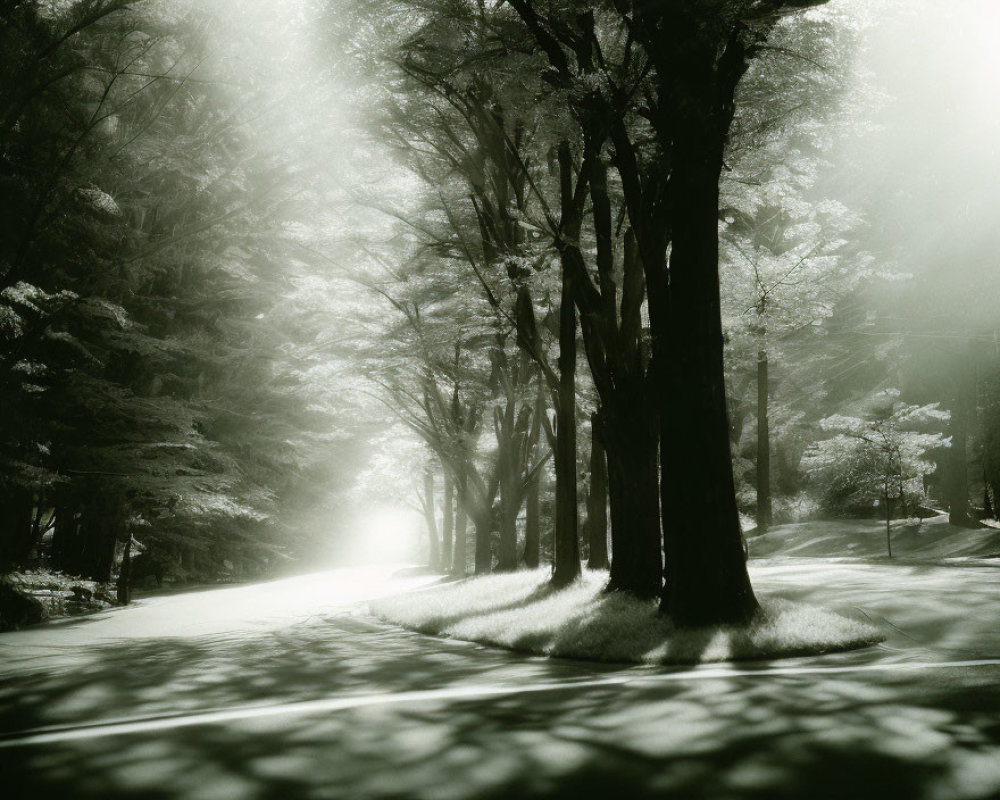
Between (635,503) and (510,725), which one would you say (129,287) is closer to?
(635,503)

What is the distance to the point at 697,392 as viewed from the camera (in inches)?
358

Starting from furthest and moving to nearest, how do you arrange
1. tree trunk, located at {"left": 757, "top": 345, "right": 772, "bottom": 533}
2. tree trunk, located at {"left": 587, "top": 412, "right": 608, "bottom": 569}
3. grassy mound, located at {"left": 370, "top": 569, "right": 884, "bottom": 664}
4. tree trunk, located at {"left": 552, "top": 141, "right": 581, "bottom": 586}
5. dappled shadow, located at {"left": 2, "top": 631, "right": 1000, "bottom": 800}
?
1. tree trunk, located at {"left": 757, "top": 345, "right": 772, "bottom": 533}
2. tree trunk, located at {"left": 587, "top": 412, "right": 608, "bottom": 569}
3. tree trunk, located at {"left": 552, "top": 141, "right": 581, "bottom": 586}
4. grassy mound, located at {"left": 370, "top": 569, "right": 884, "bottom": 664}
5. dappled shadow, located at {"left": 2, "top": 631, "right": 1000, "bottom": 800}

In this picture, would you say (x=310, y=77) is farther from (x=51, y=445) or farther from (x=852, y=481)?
(x=852, y=481)

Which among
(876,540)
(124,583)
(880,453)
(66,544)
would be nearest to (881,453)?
(880,453)

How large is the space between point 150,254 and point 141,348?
219 cm

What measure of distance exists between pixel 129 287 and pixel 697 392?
1483 centimetres

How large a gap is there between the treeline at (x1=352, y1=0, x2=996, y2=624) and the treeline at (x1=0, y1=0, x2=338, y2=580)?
3841mm

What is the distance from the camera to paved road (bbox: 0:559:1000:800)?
361 centimetres

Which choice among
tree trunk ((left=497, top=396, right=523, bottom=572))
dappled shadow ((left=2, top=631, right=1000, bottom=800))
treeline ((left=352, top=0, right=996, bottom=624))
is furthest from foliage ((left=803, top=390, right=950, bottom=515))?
dappled shadow ((left=2, top=631, right=1000, bottom=800))

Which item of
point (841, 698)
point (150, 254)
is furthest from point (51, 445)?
point (841, 698)

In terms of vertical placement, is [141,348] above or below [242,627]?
above

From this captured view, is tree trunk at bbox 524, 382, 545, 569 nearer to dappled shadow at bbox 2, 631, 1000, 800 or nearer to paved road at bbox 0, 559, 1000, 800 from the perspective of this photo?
paved road at bbox 0, 559, 1000, 800

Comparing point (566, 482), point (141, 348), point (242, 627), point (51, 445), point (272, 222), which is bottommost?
point (242, 627)

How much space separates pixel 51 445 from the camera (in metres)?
16.2
